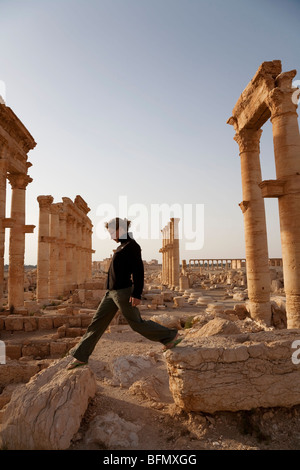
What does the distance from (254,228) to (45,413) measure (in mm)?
8592

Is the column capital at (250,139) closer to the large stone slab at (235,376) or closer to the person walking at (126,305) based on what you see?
the person walking at (126,305)

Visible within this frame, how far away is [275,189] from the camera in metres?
7.28

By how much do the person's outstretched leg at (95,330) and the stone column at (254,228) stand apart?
7226 mm

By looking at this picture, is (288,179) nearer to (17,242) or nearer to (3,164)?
(3,164)

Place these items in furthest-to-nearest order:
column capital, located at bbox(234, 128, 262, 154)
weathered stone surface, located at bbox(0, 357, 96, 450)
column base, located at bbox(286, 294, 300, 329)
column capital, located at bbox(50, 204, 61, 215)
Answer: column capital, located at bbox(50, 204, 61, 215), column capital, located at bbox(234, 128, 262, 154), column base, located at bbox(286, 294, 300, 329), weathered stone surface, located at bbox(0, 357, 96, 450)

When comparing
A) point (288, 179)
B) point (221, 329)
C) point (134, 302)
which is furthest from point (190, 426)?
point (288, 179)

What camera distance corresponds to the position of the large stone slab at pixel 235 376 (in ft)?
9.72

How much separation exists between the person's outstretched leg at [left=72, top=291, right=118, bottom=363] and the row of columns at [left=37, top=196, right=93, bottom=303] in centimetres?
1563

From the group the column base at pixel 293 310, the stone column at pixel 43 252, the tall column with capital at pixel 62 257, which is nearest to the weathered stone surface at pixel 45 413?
the column base at pixel 293 310

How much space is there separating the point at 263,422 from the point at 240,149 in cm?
934

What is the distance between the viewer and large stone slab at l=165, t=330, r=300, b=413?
296 cm

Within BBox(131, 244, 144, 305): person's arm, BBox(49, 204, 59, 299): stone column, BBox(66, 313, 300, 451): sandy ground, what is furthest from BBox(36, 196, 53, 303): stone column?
BBox(131, 244, 144, 305): person's arm

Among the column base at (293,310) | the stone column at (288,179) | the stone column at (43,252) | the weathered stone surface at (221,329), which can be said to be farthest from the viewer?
the stone column at (43,252)

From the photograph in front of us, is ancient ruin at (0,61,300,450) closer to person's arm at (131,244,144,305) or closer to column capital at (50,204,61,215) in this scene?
person's arm at (131,244,144,305)
